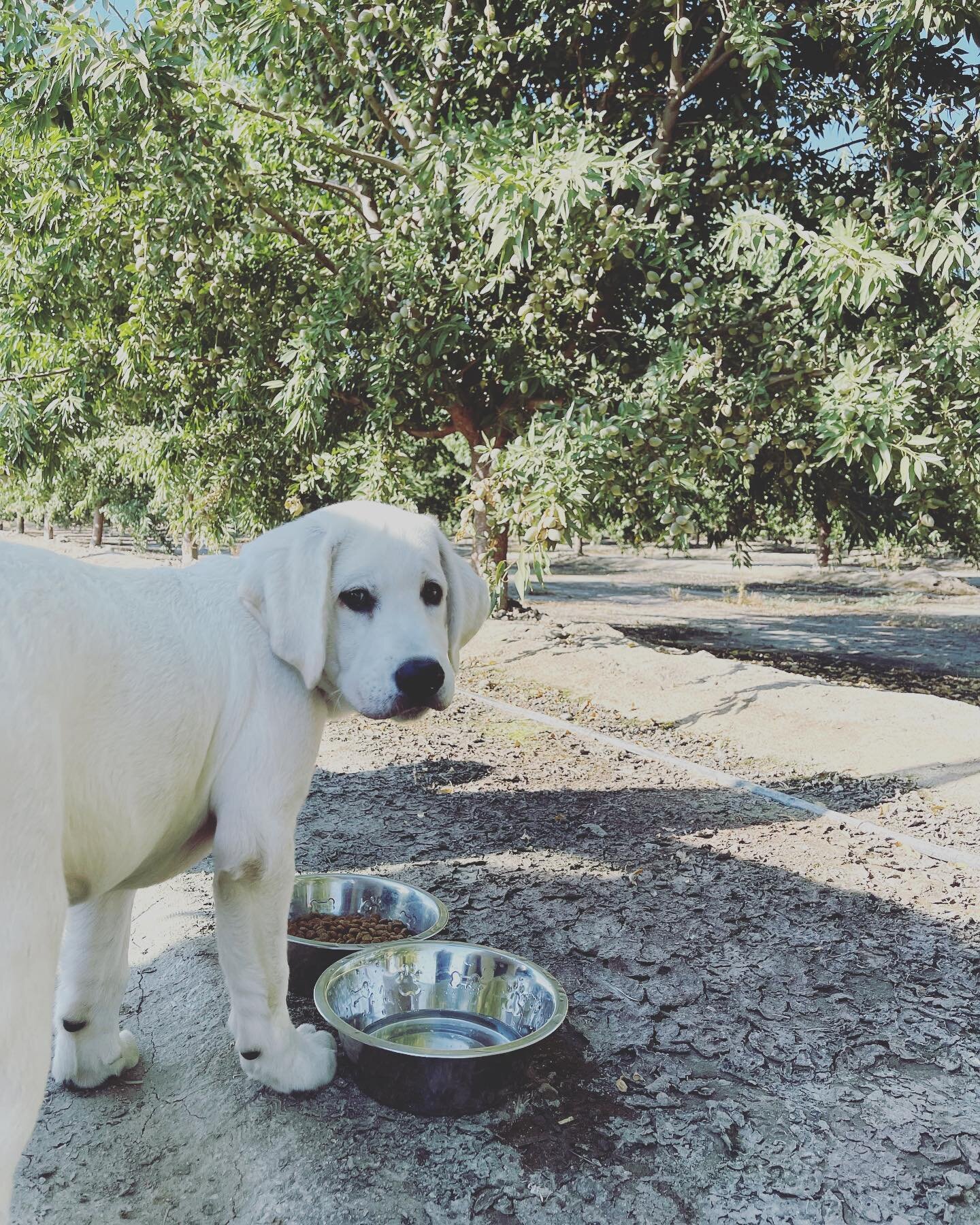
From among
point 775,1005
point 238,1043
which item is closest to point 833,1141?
point 775,1005

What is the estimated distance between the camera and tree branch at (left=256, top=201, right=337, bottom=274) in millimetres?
8594

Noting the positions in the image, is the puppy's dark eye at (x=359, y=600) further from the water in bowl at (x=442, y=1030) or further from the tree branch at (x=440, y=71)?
the tree branch at (x=440, y=71)

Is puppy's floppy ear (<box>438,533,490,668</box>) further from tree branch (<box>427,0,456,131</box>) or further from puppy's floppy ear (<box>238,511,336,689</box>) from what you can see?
tree branch (<box>427,0,456,131</box>)

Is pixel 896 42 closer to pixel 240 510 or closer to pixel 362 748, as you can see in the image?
pixel 362 748

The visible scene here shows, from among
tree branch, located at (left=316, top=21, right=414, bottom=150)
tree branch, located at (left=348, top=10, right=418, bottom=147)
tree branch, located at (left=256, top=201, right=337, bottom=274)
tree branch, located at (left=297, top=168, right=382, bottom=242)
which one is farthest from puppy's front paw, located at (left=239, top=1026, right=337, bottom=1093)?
tree branch, located at (left=297, top=168, right=382, bottom=242)

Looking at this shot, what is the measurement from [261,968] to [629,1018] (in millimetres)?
1505

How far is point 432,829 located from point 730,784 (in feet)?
7.24

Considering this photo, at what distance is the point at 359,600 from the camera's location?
256 cm

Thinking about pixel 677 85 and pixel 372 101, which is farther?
pixel 372 101

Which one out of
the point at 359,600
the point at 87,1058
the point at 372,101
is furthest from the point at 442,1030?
the point at 372,101

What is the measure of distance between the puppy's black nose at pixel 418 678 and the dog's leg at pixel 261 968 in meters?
0.55

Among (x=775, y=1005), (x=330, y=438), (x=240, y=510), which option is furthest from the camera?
(x=240, y=510)

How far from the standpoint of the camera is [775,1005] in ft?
11.5

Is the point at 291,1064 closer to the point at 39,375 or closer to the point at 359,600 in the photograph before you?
the point at 359,600
